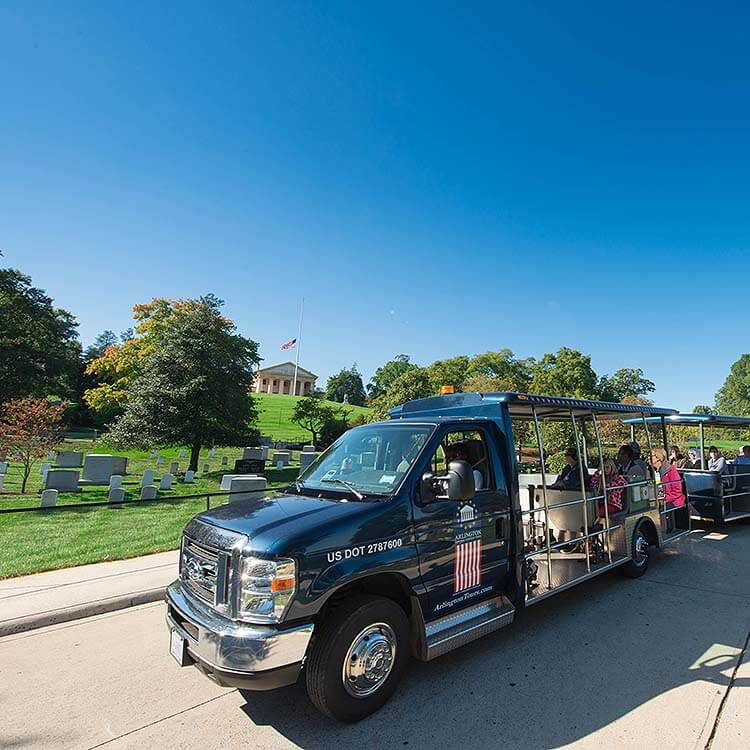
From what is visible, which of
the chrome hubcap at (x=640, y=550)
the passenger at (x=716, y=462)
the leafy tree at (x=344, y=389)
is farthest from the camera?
the leafy tree at (x=344, y=389)

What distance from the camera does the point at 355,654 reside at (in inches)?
129

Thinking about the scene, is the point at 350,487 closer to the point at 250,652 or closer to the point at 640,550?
the point at 250,652

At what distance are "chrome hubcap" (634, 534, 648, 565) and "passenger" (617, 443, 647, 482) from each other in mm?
869

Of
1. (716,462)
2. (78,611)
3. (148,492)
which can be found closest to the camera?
(78,611)

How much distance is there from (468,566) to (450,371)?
59031mm

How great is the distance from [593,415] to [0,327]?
4201 cm

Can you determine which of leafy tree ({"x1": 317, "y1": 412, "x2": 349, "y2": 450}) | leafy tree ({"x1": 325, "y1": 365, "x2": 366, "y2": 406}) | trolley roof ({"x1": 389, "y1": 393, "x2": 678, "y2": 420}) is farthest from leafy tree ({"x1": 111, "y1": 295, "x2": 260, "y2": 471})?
leafy tree ({"x1": 325, "y1": 365, "x2": 366, "y2": 406})

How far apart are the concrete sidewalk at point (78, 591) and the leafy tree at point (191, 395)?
15.5 meters

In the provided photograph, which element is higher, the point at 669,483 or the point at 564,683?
the point at 669,483

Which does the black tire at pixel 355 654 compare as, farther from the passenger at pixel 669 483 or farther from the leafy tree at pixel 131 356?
the leafy tree at pixel 131 356

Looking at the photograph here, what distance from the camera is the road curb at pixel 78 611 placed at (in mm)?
4996

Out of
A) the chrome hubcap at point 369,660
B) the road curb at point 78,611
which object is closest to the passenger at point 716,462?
the chrome hubcap at point 369,660

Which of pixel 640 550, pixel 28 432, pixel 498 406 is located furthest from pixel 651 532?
pixel 28 432

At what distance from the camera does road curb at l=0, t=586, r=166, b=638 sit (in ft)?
16.4
